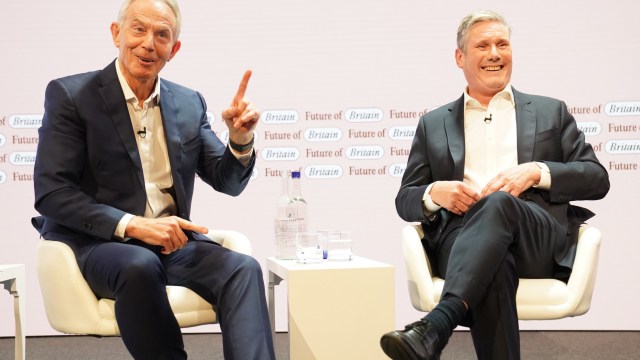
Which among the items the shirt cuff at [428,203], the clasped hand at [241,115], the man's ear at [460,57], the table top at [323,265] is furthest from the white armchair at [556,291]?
the man's ear at [460,57]

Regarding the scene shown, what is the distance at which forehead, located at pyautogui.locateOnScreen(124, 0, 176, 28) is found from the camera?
2555mm

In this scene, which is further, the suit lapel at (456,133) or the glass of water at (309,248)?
the suit lapel at (456,133)

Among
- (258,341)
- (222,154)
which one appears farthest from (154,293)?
(222,154)

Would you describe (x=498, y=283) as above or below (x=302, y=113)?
below

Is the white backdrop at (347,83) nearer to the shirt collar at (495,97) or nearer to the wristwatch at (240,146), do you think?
the shirt collar at (495,97)

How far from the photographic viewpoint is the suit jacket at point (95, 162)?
2.37 m

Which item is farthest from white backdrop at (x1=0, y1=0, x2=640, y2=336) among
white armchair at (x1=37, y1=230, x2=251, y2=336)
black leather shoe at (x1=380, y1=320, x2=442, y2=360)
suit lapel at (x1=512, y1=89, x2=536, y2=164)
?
black leather shoe at (x1=380, y1=320, x2=442, y2=360)

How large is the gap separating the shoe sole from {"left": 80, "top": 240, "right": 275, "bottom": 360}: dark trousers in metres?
0.39

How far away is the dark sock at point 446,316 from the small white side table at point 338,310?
1.07 ft

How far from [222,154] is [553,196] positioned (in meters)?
1.26

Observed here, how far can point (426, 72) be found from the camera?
437 cm

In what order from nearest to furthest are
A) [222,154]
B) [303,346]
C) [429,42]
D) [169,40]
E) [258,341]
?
[258,341]
[303,346]
[169,40]
[222,154]
[429,42]

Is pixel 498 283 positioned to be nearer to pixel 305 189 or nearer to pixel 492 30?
pixel 492 30

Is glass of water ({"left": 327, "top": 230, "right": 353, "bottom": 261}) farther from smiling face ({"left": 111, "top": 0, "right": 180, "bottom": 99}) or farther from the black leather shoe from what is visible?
smiling face ({"left": 111, "top": 0, "right": 180, "bottom": 99})
